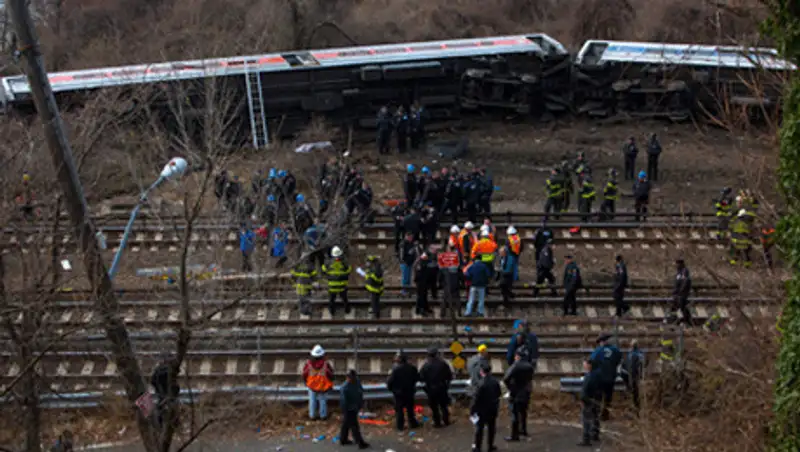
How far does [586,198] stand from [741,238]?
3.69 m

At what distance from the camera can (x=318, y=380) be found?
15.3 meters

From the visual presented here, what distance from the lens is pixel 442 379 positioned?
1503 cm

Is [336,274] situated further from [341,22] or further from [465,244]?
[341,22]

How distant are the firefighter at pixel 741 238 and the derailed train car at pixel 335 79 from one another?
9.69 metres

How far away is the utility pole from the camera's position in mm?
9773

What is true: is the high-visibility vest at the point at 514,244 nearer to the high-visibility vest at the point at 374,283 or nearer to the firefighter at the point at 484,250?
the firefighter at the point at 484,250

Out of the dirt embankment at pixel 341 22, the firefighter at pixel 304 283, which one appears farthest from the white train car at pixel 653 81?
the firefighter at pixel 304 283

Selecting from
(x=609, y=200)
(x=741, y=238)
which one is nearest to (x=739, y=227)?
(x=741, y=238)

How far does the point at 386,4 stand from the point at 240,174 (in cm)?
1367

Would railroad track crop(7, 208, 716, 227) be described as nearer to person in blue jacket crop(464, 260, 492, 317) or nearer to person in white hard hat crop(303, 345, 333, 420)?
person in blue jacket crop(464, 260, 492, 317)

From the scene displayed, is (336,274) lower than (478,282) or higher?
higher

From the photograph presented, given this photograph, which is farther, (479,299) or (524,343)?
(479,299)

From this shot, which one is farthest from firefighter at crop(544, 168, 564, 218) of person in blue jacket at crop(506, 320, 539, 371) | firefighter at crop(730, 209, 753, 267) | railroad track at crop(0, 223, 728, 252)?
person in blue jacket at crop(506, 320, 539, 371)

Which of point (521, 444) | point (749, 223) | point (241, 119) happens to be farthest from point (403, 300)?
point (241, 119)
